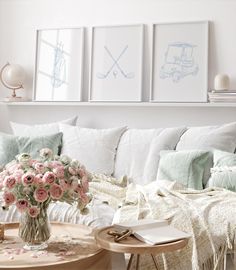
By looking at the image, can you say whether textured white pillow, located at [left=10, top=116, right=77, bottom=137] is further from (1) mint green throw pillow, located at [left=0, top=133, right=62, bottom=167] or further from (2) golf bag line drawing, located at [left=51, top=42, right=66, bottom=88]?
(2) golf bag line drawing, located at [left=51, top=42, right=66, bottom=88]

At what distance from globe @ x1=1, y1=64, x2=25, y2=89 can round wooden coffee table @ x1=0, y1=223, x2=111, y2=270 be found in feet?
7.03

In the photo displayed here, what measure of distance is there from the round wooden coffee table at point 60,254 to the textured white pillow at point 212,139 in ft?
4.50

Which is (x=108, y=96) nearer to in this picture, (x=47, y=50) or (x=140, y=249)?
(x=47, y=50)

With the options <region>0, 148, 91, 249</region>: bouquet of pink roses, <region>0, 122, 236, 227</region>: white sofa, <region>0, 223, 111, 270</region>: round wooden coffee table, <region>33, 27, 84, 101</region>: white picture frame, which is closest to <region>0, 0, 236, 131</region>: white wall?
<region>33, 27, 84, 101</region>: white picture frame

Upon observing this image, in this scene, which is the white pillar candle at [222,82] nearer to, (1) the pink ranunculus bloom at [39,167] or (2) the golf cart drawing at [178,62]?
(2) the golf cart drawing at [178,62]

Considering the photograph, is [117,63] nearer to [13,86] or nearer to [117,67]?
[117,67]

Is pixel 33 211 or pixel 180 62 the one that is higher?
pixel 180 62

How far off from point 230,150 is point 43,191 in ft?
5.95

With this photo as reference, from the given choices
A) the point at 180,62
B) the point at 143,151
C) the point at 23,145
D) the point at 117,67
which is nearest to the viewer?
the point at 143,151

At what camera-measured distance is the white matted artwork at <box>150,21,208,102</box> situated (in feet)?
12.2

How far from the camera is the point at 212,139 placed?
326 cm

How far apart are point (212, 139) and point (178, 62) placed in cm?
81

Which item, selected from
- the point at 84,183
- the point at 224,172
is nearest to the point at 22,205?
the point at 84,183

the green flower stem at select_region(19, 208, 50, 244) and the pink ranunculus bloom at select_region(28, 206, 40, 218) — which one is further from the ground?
the pink ranunculus bloom at select_region(28, 206, 40, 218)
